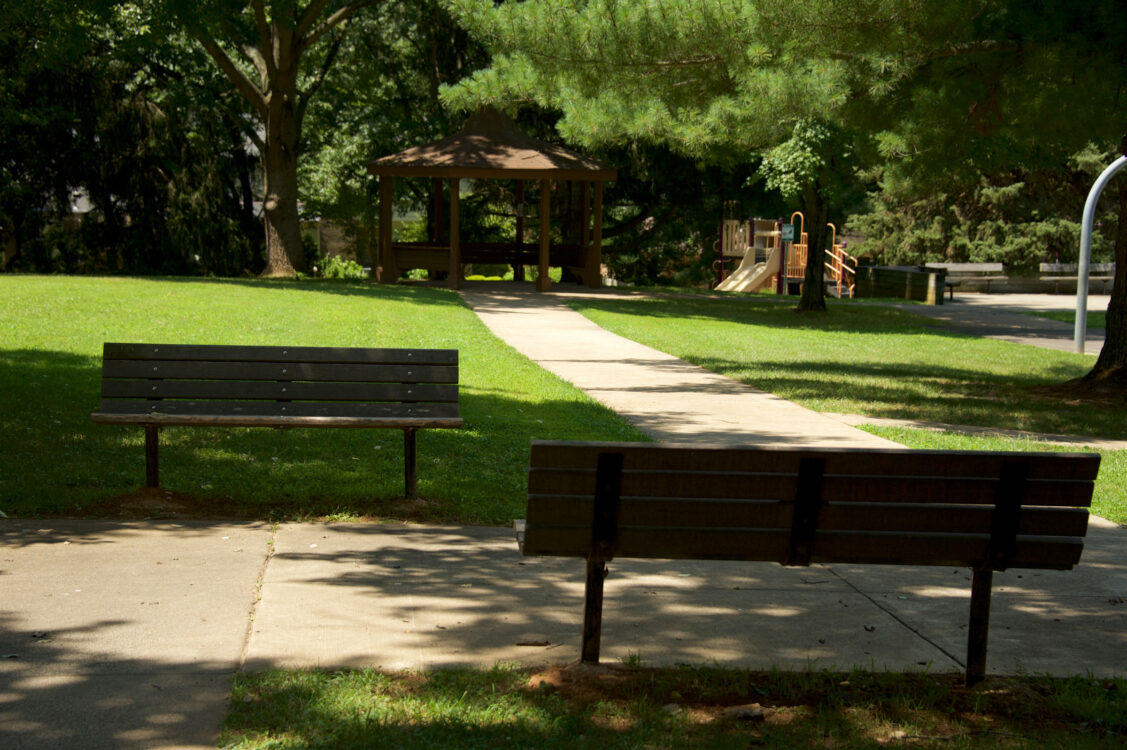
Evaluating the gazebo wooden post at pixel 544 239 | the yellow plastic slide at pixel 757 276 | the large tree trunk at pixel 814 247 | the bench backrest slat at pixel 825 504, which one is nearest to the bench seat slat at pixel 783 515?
the bench backrest slat at pixel 825 504

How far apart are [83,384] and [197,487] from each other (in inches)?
169

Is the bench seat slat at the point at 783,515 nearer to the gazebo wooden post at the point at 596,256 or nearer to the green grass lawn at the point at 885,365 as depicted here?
the green grass lawn at the point at 885,365

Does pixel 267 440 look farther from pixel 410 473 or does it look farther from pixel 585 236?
pixel 585 236

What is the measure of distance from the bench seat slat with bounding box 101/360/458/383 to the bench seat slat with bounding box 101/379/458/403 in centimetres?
4

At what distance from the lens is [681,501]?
413 cm

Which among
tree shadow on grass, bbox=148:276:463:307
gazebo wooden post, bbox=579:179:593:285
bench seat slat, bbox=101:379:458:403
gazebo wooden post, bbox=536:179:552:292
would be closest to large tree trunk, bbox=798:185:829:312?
gazebo wooden post, bbox=536:179:552:292

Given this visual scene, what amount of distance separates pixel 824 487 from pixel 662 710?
991 millimetres

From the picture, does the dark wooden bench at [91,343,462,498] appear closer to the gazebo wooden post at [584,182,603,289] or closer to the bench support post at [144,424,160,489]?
the bench support post at [144,424,160,489]

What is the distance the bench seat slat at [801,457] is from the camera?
4.04m

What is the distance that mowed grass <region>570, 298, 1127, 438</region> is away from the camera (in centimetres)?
1187

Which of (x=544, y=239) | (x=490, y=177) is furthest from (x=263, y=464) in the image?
(x=544, y=239)

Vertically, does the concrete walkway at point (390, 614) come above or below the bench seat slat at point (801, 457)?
below

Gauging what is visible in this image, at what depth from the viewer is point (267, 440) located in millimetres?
8695

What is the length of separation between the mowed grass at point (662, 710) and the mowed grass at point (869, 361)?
7.36 metres
